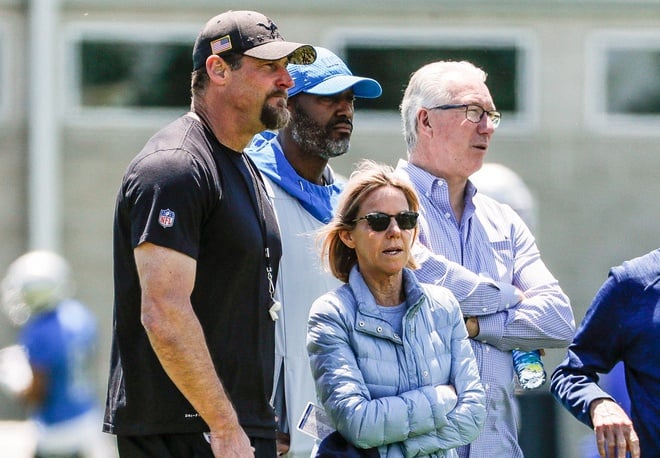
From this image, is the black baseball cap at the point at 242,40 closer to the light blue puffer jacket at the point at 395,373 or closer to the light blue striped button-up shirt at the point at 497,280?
the light blue puffer jacket at the point at 395,373

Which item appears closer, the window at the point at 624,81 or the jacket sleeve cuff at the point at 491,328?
the jacket sleeve cuff at the point at 491,328

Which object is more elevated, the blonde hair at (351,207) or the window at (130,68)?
the window at (130,68)

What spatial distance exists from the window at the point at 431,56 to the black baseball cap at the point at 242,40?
856 cm

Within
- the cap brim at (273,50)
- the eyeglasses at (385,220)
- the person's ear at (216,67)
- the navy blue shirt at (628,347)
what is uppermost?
the cap brim at (273,50)

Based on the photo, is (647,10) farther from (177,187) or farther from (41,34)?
(177,187)

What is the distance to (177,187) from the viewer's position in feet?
10.9

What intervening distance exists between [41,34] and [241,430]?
32.2 ft

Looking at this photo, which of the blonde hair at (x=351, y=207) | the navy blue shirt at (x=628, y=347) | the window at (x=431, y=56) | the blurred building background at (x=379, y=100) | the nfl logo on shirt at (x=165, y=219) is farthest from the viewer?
the blurred building background at (x=379, y=100)

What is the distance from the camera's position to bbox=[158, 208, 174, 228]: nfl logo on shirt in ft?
10.8

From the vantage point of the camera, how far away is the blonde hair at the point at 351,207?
13.1 ft

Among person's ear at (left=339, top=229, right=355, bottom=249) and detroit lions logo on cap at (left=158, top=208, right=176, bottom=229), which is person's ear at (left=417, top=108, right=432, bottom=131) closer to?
person's ear at (left=339, top=229, right=355, bottom=249)

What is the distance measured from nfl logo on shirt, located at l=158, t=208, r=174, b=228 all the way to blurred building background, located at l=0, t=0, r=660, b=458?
9131mm

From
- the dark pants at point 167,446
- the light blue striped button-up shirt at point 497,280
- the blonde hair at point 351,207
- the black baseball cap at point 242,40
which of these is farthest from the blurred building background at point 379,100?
the dark pants at point 167,446

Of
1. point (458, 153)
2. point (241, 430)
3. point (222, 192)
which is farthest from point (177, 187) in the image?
point (458, 153)
